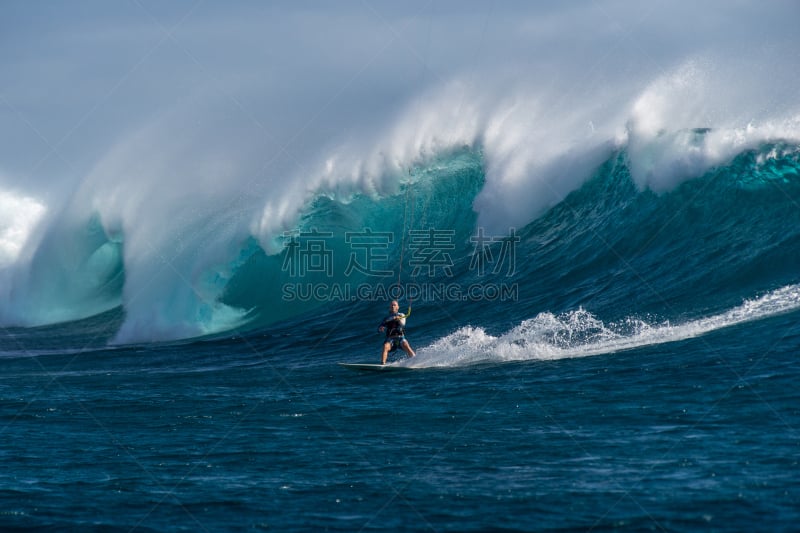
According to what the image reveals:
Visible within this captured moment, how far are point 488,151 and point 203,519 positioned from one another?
14.9 meters

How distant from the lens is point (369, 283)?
19250 millimetres

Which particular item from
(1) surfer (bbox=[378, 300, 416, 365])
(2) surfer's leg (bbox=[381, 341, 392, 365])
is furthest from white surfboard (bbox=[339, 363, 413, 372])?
(1) surfer (bbox=[378, 300, 416, 365])

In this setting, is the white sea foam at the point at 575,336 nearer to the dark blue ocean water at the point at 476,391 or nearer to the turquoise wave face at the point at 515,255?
the dark blue ocean water at the point at 476,391

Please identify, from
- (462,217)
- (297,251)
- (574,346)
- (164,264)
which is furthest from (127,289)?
(574,346)

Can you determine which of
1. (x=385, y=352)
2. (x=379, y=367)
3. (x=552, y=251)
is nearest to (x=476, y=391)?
(x=379, y=367)

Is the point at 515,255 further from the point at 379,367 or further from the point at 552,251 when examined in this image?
the point at 379,367

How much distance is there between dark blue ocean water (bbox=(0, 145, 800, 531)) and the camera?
23.7 ft

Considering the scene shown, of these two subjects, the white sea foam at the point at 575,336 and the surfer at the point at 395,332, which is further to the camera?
the surfer at the point at 395,332

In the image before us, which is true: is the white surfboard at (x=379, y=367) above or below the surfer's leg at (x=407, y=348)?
below

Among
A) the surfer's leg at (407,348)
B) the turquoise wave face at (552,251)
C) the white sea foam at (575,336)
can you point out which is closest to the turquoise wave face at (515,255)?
the turquoise wave face at (552,251)

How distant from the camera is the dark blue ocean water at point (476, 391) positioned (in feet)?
23.7

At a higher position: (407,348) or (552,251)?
(552,251)

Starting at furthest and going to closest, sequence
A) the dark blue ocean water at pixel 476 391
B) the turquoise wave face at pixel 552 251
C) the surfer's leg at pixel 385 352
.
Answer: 1. the turquoise wave face at pixel 552 251
2. the surfer's leg at pixel 385 352
3. the dark blue ocean water at pixel 476 391

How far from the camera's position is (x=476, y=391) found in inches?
429
